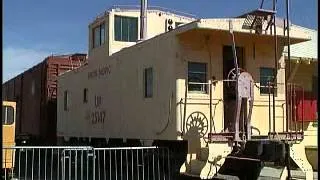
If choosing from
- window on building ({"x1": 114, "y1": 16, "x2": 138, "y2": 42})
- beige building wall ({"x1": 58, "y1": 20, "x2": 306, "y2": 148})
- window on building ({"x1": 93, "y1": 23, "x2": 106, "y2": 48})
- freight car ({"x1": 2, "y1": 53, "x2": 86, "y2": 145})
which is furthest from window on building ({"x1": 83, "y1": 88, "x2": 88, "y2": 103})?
freight car ({"x1": 2, "y1": 53, "x2": 86, "y2": 145})

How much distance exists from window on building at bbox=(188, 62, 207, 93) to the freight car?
975 centimetres

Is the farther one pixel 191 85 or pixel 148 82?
pixel 148 82

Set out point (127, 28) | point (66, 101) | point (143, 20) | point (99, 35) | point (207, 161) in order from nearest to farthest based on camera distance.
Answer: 1. point (207, 161)
2. point (143, 20)
3. point (127, 28)
4. point (99, 35)
5. point (66, 101)

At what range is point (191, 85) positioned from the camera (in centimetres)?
1137

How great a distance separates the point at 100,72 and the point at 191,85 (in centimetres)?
495

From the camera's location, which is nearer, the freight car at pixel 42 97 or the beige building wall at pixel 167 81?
the beige building wall at pixel 167 81

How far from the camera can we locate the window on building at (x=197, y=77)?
11344mm

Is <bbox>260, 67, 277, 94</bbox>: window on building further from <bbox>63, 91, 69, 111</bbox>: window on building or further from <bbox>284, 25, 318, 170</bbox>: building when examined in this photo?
<bbox>63, 91, 69, 111</bbox>: window on building

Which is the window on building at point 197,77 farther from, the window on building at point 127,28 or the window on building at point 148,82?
the window on building at point 127,28

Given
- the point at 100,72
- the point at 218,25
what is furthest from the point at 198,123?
the point at 100,72

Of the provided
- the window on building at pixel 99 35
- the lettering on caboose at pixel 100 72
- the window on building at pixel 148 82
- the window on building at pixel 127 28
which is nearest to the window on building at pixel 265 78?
the window on building at pixel 148 82

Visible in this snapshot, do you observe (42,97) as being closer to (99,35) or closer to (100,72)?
(99,35)

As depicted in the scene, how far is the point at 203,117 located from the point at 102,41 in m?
6.88

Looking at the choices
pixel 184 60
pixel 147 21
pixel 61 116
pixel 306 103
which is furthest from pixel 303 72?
pixel 61 116
